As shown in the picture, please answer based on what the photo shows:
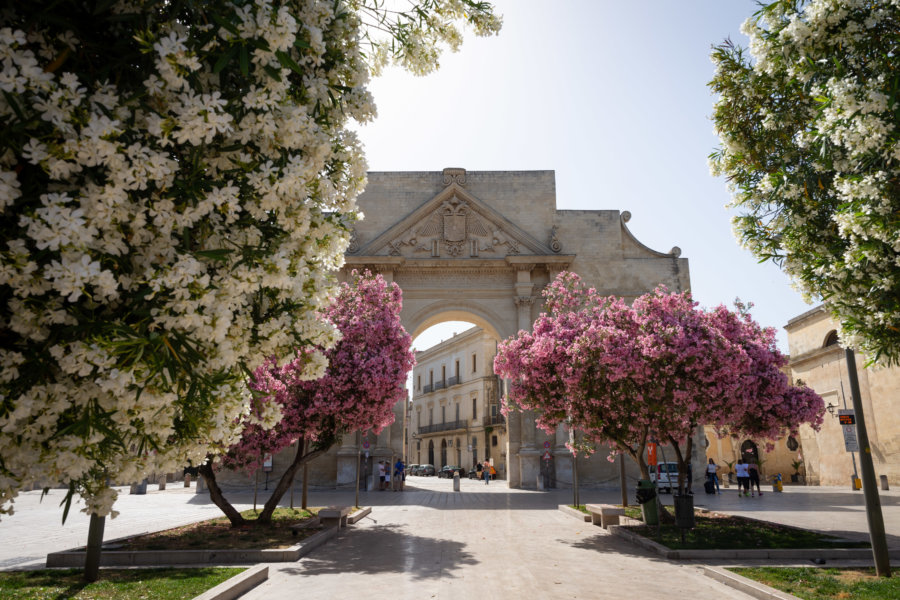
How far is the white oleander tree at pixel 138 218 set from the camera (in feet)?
8.99

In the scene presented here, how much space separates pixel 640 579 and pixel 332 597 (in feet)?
13.7

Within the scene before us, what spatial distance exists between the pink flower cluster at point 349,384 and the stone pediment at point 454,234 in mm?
15395

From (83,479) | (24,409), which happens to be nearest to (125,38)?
(24,409)

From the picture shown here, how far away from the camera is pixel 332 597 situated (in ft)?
24.0

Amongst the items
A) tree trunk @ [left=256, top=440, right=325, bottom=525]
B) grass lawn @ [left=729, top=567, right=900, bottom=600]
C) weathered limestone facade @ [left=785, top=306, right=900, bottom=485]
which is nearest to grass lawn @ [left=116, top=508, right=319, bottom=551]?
tree trunk @ [left=256, top=440, right=325, bottom=525]

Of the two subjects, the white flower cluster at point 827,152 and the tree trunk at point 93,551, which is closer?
the white flower cluster at point 827,152

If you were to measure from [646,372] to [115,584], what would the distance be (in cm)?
1004

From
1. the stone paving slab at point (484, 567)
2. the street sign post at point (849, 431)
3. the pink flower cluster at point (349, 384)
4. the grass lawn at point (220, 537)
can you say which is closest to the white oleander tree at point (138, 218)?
the stone paving slab at point (484, 567)

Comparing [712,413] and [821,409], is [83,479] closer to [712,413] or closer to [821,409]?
[712,413]

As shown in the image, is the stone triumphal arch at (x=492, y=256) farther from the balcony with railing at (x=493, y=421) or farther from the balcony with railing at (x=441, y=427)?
the balcony with railing at (x=441, y=427)

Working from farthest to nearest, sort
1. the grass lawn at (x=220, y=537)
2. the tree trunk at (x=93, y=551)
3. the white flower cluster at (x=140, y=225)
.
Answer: the grass lawn at (x=220, y=537)
the tree trunk at (x=93, y=551)
the white flower cluster at (x=140, y=225)

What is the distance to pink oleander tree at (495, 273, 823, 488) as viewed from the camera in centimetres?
1280

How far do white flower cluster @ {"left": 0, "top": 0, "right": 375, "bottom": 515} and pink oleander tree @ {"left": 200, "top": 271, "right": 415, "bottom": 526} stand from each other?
998 cm

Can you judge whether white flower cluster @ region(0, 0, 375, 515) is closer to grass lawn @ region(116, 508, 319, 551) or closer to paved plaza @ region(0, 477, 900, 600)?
paved plaza @ region(0, 477, 900, 600)
